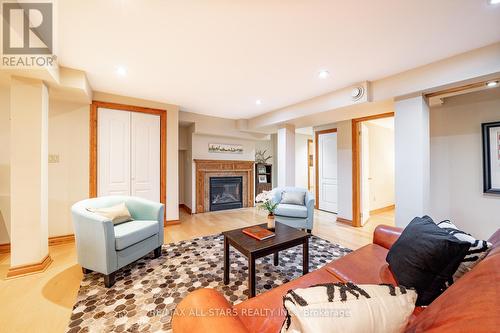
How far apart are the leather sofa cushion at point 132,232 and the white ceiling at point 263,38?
1915mm

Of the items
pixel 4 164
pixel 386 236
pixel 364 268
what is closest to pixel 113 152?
pixel 4 164

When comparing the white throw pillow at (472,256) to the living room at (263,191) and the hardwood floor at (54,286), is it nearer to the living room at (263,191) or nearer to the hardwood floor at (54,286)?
the living room at (263,191)

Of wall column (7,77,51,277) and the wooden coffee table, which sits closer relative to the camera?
the wooden coffee table

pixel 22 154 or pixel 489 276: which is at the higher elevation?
pixel 22 154

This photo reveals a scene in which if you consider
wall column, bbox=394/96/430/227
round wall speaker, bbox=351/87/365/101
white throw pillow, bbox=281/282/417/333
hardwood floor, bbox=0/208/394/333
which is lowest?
hardwood floor, bbox=0/208/394/333

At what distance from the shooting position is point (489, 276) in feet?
2.12

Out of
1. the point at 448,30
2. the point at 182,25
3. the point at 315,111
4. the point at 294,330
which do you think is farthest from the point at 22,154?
the point at 448,30

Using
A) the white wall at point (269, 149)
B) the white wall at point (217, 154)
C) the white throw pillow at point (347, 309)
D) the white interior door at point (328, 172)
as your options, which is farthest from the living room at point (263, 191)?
the white wall at point (269, 149)

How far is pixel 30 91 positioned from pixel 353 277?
3639 mm

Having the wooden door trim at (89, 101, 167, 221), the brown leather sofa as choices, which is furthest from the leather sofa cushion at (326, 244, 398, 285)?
the wooden door trim at (89, 101, 167, 221)

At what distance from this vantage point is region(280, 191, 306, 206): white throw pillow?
3.63 m

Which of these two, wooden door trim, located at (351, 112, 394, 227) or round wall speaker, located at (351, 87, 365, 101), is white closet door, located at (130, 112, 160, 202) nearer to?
round wall speaker, located at (351, 87, 365, 101)

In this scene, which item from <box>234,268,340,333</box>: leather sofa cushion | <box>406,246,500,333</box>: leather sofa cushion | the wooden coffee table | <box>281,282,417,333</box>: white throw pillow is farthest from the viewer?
the wooden coffee table

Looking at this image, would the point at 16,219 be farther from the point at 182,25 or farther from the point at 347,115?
the point at 347,115
